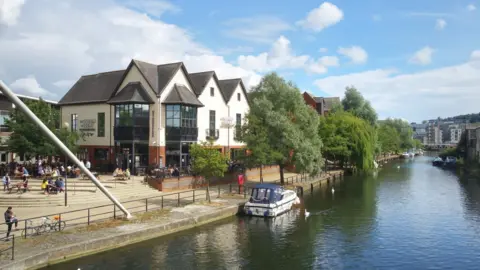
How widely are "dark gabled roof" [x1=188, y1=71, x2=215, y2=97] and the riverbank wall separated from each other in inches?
788

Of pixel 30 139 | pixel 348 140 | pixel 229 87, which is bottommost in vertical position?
pixel 30 139

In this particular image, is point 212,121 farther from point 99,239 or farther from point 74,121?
point 99,239

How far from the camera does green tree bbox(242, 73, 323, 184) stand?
3912 centimetres

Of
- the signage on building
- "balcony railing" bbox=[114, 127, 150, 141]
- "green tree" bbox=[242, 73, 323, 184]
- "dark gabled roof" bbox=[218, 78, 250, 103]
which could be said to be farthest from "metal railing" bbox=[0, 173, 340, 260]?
the signage on building

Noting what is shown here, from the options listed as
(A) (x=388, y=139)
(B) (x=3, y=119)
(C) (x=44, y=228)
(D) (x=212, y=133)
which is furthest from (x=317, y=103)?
(C) (x=44, y=228)

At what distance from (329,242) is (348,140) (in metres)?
38.2

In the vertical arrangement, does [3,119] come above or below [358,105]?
below

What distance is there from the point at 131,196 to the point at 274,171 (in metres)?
26.9

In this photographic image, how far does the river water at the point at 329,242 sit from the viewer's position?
64.5 ft

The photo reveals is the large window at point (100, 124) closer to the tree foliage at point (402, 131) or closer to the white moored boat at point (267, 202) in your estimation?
the white moored boat at point (267, 202)

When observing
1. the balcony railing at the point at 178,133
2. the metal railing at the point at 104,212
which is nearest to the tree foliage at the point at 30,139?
the balcony railing at the point at 178,133

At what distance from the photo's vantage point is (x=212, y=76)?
1865 inches

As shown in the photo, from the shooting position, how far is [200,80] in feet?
156

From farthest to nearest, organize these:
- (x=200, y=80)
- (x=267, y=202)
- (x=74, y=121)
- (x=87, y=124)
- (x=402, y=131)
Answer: (x=402, y=131)
(x=200, y=80)
(x=74, y=121)
(x=87, y=124)
(x=267, y=202)
